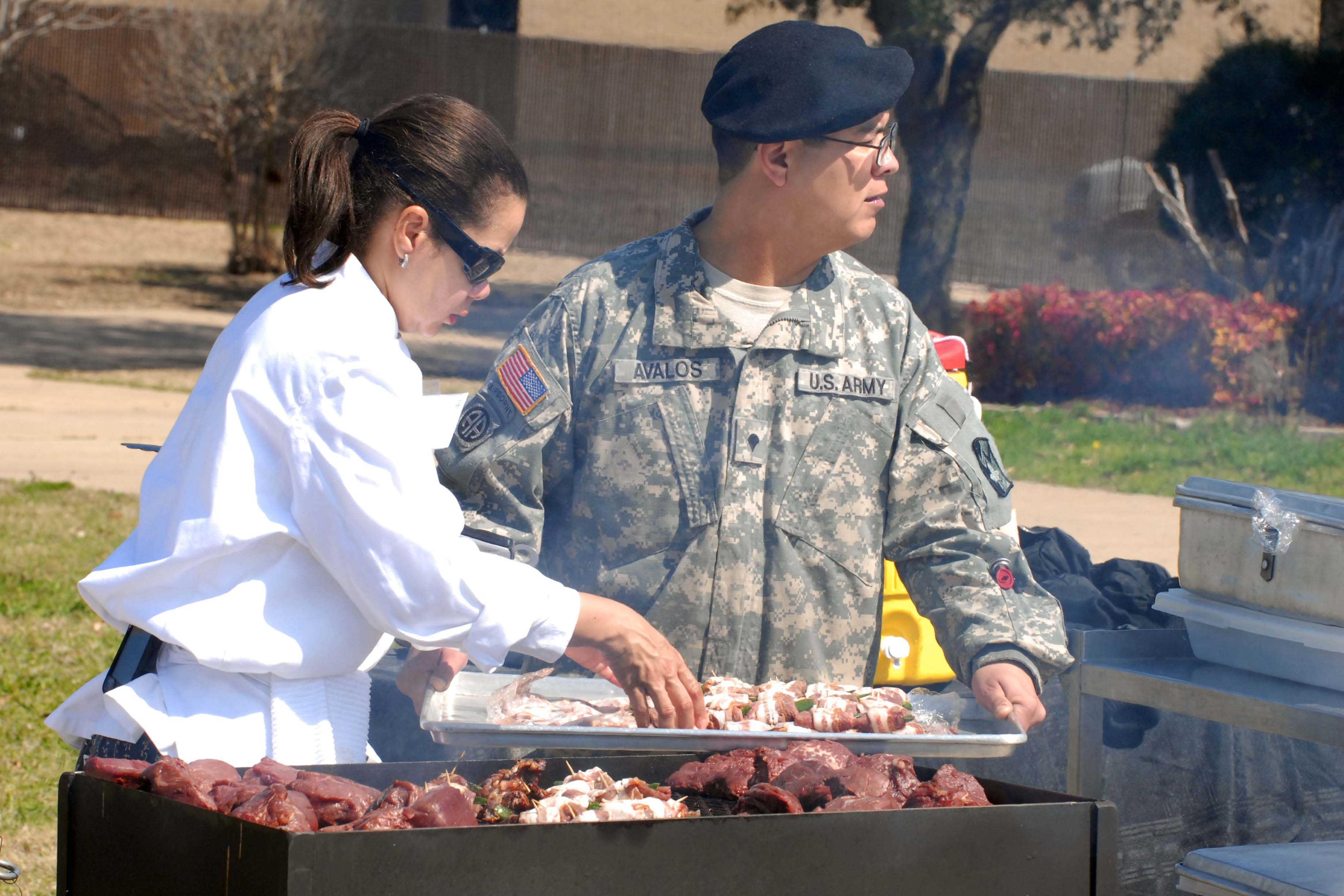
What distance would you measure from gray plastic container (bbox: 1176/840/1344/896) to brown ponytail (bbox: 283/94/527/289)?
154cm

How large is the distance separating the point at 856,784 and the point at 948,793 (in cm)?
13

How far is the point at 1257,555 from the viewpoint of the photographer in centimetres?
257

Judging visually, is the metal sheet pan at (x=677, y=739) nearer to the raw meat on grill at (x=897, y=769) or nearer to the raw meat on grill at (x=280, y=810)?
the raw meat on grill at (x=897, y=769)

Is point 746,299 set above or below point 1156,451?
above

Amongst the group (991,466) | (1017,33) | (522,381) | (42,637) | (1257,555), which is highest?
(1017,33)

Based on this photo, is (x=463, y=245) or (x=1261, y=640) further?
(x=1261, y=640)

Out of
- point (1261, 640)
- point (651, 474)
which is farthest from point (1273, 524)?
A: point (651, 474)

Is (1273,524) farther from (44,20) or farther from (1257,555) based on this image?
(44,20)

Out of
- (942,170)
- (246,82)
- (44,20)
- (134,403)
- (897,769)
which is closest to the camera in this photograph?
(897,769)

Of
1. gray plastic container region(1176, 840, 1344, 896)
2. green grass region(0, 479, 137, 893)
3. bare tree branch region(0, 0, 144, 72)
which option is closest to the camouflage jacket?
gray plastic container region(1176, 840, 1344, 896)

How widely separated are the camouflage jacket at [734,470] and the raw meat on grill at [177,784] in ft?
3.24

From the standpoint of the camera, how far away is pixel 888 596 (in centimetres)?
384

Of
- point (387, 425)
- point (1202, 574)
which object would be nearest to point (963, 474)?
point (1202, 574)

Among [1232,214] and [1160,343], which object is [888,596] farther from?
[1232,214]
